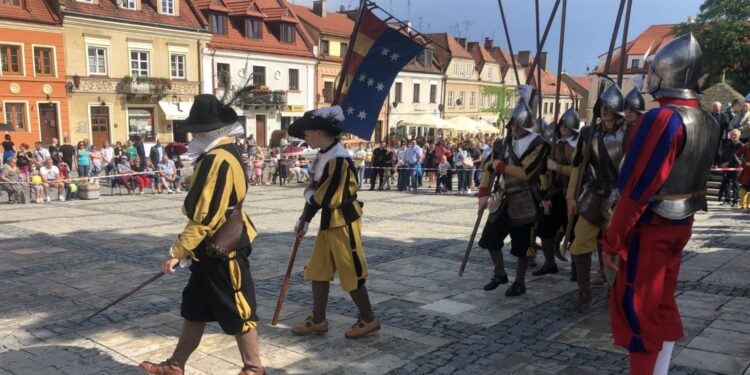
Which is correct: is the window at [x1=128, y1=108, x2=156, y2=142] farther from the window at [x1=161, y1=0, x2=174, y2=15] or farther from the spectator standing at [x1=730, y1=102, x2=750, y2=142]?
the spectator standing at [x1=730, y1=102, x2=750, y2=142]

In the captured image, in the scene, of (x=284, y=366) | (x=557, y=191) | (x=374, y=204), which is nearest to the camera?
(x=284, y=366)

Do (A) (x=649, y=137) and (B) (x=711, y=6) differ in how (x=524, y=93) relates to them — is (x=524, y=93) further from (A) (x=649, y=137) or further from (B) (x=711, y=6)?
(B) (x=711, y=6)

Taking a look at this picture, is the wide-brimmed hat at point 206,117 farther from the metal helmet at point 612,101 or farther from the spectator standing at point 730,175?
the spectator standing at point 730,175

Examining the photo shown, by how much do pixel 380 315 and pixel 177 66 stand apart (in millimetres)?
29949

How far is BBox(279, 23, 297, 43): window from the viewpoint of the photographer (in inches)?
1478

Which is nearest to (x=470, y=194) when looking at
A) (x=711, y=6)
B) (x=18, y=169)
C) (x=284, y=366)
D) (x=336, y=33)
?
(x=18, y=169)

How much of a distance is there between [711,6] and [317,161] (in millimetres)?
43264

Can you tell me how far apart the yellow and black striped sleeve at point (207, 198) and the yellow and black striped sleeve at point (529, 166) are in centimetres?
290

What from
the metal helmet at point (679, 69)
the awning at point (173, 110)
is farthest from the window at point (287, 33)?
the metal helmet at point (679, 69)

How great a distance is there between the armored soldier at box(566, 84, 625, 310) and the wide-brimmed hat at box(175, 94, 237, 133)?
315cm

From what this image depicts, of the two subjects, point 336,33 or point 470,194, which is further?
point 336,33

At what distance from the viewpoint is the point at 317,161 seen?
179 inches

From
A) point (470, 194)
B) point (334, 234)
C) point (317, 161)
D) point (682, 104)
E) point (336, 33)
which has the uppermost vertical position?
point (336, 33)

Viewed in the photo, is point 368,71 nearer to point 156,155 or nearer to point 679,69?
point 679,69
